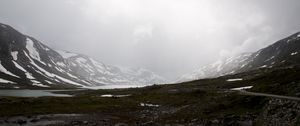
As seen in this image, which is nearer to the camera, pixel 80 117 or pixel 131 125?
pixel 131 125

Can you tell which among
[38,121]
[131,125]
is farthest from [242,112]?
[38,121]

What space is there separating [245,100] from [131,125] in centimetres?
1888

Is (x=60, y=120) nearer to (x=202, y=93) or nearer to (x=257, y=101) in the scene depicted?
(x=257, y=101)

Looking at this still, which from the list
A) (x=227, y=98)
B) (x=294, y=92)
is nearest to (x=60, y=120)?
(x=227, y=98)

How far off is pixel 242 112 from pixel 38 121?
36135 millimetres

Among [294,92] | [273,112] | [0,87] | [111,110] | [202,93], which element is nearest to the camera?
[273,112]

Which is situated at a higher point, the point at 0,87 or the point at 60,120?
the point at 0,87

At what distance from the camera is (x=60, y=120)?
5988cm

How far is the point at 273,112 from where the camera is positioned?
41.4 meters

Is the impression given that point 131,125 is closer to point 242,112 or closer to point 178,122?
point 178,122

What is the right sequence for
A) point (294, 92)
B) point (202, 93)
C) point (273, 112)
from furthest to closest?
point (202, 93) → point (294, 92) → point (273, 112)

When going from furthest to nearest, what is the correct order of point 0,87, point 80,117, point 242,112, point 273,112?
point 0,87 → point 80,117 → point 242,112 → point 273,112

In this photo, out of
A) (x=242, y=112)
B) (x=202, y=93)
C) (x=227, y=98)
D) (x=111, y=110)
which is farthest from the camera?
(x=202, y=93)

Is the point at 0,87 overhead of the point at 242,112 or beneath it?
overhead
